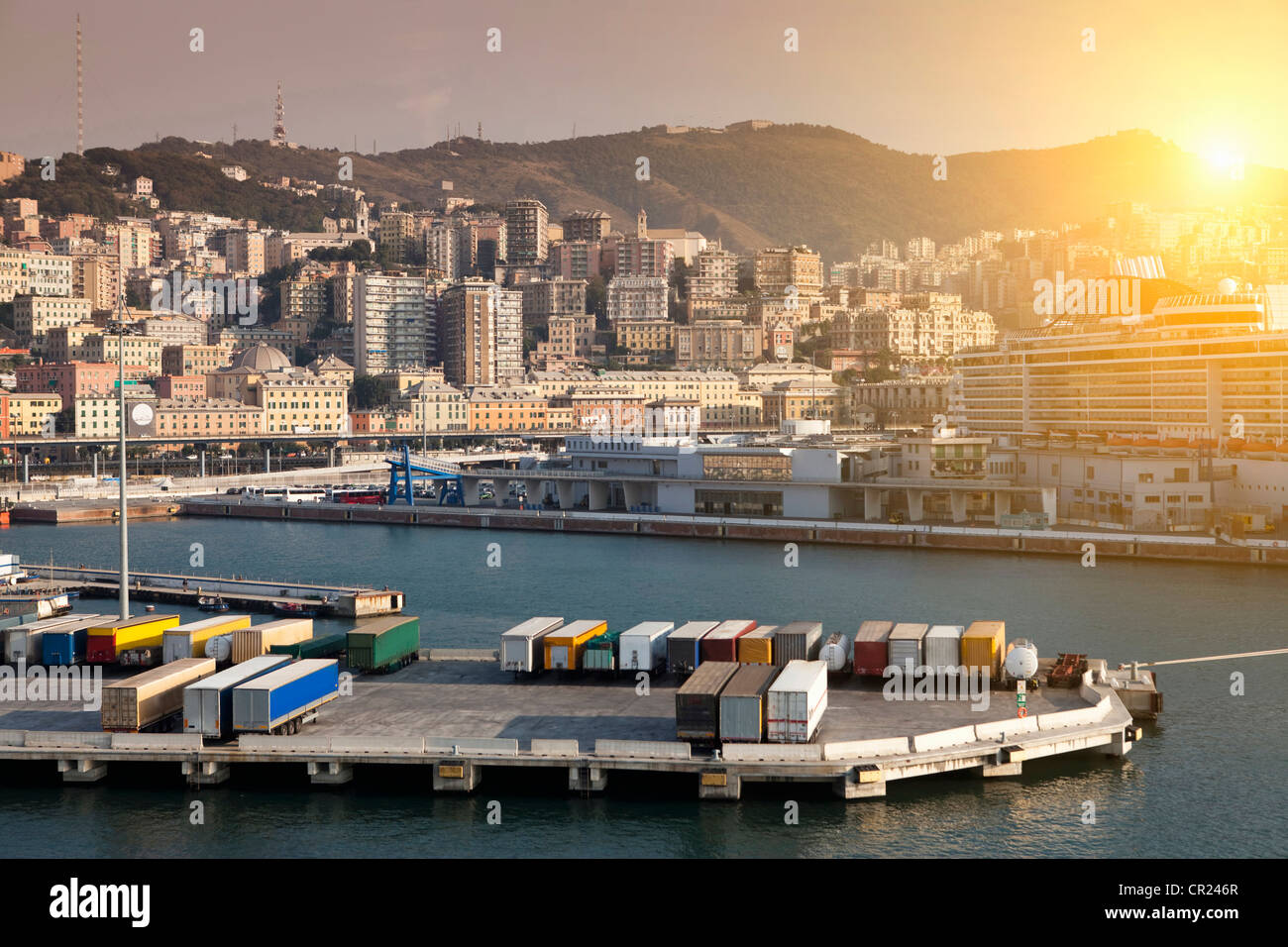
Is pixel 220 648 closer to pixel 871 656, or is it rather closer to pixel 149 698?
pixel 149 698

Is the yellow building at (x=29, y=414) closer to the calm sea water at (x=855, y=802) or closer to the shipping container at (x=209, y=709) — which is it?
the calm sea water at (x=855, y=802)

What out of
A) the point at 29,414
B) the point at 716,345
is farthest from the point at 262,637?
the point at 716,345

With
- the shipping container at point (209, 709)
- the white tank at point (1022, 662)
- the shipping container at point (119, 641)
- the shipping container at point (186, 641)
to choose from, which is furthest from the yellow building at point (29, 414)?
the white tank at point (1022, 662)

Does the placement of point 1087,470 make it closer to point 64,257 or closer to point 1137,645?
point 1137,645

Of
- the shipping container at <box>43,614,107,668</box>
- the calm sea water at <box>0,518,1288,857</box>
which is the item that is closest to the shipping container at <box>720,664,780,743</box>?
the calm sea water at <box>0,518,1288,857</box>

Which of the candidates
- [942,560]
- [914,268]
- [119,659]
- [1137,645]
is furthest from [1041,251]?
[119,659]

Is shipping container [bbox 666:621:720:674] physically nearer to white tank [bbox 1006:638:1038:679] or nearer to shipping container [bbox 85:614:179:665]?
white tank [bbox 1006:638:1038:679]
